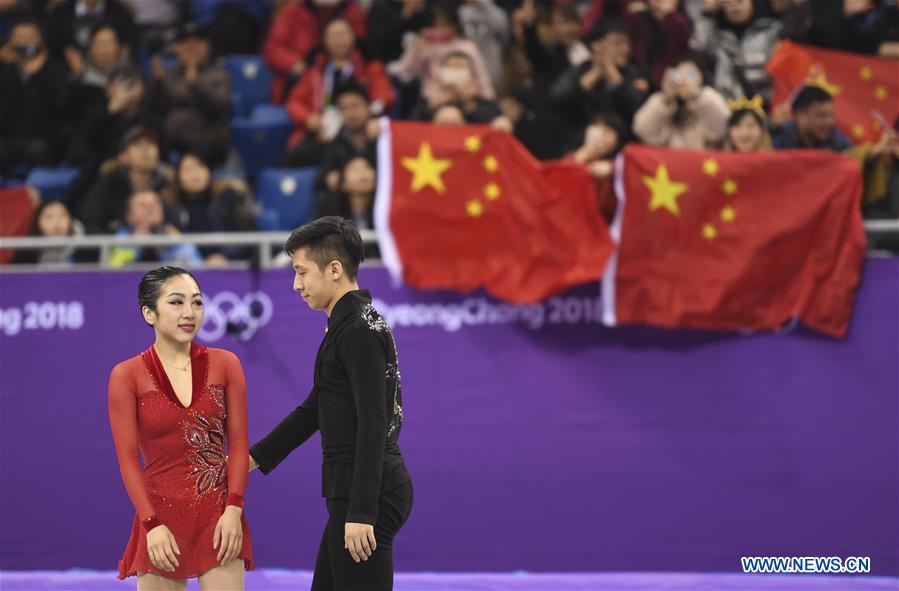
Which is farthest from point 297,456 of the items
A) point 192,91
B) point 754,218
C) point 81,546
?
point 192,91

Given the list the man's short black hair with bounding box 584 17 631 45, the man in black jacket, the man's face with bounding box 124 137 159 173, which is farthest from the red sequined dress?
the man's short black hair with bounding box 584 17 631 45

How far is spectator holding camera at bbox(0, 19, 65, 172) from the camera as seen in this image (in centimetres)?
1091

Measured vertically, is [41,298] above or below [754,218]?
below

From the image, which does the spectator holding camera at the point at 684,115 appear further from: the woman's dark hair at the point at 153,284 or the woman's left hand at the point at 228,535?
the woman's left hand at the point at 228,535

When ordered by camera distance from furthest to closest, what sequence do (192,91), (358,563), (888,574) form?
1. (192,91)
2. (888,574)
3. (358,563)

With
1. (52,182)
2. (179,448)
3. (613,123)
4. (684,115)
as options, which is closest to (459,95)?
(613,123)

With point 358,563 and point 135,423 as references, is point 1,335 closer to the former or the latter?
point 135,423

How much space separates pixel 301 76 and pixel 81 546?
185 inches

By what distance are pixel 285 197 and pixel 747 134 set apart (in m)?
3.62

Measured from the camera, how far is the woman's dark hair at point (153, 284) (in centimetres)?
482

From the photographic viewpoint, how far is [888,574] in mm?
7367

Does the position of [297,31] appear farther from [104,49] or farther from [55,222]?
[55,222]

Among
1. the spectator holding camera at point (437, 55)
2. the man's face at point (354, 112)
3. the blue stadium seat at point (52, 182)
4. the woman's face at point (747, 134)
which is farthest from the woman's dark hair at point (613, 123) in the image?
the blue stadium seat at point (52, 182)

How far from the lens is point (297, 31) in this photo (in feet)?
37.8
